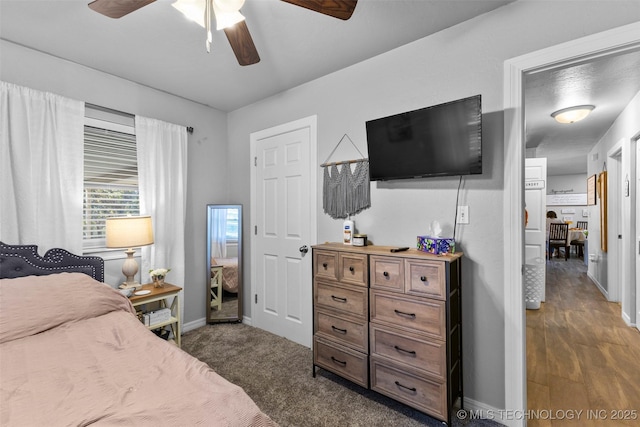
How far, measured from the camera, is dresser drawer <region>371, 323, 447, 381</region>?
172 centimetres

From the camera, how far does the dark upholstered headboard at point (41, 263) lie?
80.7 inches

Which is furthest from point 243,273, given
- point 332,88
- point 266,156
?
point 332,88

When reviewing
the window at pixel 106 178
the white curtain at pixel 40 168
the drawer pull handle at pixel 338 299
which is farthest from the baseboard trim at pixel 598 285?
the white curtain at pixel 40 168

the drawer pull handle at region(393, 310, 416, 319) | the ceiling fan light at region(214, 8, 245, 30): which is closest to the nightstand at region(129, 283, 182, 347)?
the drawer pull handle at region(393, 310, 416, 319)

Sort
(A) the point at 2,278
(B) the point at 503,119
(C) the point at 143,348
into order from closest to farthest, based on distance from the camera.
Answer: (C) the point at 143,348 → (B) the point at 503,119 → (A) the point at 2,278

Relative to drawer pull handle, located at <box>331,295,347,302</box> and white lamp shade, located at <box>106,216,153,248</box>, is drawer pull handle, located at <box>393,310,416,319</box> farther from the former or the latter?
white lamp shade, located at <box>106,216,153,248</box>

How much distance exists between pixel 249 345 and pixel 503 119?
9.20ft

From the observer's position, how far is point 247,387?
2.17 meters

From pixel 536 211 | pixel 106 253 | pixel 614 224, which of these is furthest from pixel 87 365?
pixel 614 224

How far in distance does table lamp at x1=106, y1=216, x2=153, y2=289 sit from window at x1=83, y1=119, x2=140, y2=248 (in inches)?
12.4

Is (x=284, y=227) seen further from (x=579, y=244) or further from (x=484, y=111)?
(x=579, y=244)

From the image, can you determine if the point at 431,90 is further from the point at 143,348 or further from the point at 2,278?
the point at 2,278

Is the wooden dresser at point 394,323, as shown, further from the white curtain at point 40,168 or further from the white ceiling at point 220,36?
the white curtain at point 40,168

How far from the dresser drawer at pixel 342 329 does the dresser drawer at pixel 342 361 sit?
0.16 ft
